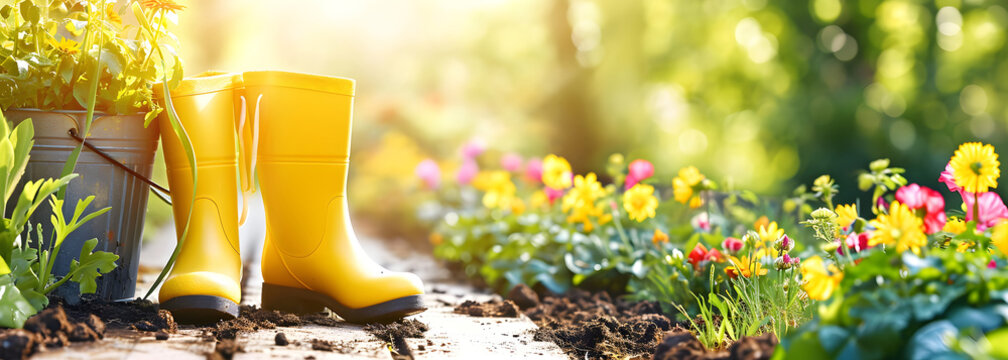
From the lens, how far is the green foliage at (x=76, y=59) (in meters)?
1.39

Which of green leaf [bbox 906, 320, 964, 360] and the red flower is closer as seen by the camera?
green leaf [bbox 906, 320, 964, 360]

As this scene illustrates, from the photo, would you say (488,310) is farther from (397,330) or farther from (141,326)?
(141,326)

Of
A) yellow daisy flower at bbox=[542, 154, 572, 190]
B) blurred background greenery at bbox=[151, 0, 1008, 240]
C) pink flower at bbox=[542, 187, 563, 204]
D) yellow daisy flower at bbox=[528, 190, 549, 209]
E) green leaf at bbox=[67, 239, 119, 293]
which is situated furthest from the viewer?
blurred background greenery at bbox=[151, 0, 1008, 240]

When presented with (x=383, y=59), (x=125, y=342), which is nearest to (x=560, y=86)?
(x=125, y=342)

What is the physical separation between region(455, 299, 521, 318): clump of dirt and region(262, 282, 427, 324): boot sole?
26 cm

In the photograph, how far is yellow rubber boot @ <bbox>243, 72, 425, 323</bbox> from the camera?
5.14ft

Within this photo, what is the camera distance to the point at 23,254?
129cm

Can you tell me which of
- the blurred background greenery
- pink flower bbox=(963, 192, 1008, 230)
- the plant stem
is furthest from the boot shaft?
the blurred background greenery

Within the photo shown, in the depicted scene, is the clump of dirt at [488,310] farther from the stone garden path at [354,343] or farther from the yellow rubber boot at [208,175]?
the yellow rubber boot at [208,175]

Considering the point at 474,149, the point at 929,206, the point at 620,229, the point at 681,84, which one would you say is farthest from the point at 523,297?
the point at 681,84

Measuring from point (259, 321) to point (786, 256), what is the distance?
106cm

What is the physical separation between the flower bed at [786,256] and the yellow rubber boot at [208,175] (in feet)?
3.19

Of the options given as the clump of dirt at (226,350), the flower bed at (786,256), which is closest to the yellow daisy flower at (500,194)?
the flower bed at (786,256)

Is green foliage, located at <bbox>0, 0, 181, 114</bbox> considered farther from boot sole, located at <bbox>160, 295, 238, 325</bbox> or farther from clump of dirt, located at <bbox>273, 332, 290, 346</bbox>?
clump of dirt, located at <bbox>273, 332, 290, 346</bbox>
